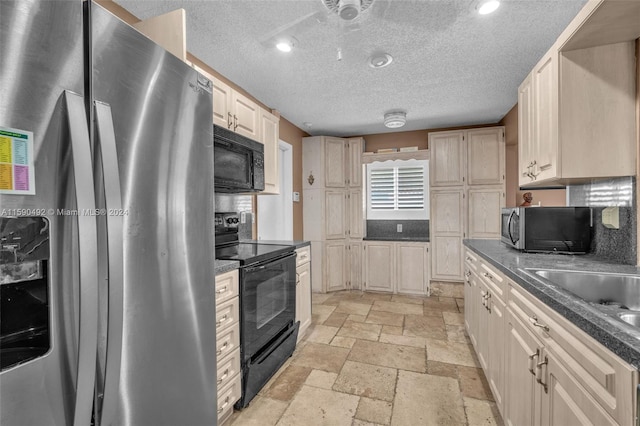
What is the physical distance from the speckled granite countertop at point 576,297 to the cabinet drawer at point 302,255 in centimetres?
147

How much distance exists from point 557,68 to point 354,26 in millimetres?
1230

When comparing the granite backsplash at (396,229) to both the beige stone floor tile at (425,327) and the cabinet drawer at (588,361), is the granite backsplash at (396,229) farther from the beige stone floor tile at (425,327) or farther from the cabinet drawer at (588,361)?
the cabinet drawer at (588,361)

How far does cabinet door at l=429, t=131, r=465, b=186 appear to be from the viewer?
408cm

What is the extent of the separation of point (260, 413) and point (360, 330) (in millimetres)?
1453

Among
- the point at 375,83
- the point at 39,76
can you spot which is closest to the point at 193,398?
the point at 39,76

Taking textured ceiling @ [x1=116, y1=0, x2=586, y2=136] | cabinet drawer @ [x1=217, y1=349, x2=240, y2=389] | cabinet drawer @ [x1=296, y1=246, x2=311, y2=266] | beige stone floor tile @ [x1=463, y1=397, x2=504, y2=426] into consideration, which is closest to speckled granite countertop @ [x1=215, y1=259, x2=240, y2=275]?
cabinet drawer @ [x1=217, y1=349, x2=240, y2=389]

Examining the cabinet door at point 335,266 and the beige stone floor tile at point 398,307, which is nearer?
the beige stone floor tile at point 398,307

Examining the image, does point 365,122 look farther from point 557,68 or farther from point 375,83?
point 557,68

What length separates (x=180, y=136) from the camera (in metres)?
1.08

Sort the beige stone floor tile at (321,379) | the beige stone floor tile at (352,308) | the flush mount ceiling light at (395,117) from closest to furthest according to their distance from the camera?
the beige stone floor tile at (321,379)
the beige stone floor tile at (352,308)
the flush mount ceiling light at (395,117)

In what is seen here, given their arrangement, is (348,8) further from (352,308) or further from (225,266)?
(352,308)

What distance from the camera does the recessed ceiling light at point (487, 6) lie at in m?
1.73

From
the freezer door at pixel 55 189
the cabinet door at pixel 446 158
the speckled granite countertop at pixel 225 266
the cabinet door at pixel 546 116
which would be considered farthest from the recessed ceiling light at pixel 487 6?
the cabinet door at pixel 446 158

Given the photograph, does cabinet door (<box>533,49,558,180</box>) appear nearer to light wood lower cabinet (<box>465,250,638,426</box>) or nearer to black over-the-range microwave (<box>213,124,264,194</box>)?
light wood lower cabinet (<box>465,250,638,426</box>)
